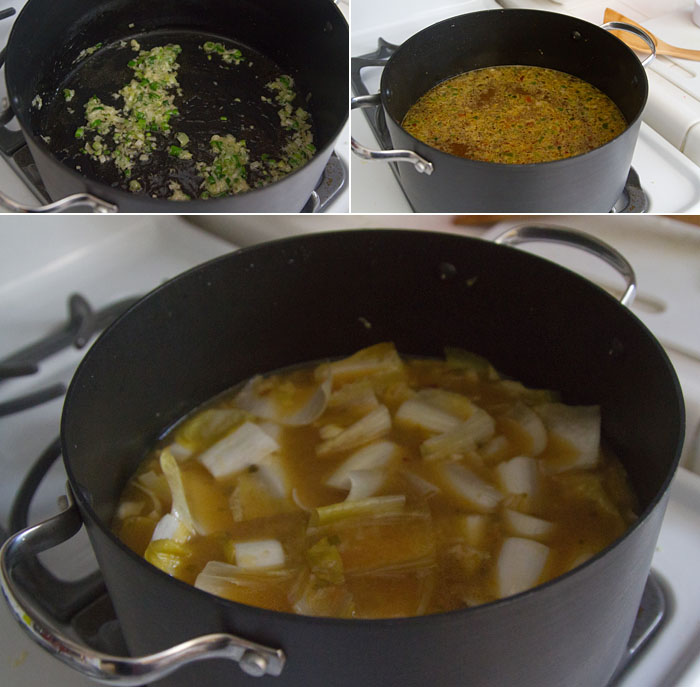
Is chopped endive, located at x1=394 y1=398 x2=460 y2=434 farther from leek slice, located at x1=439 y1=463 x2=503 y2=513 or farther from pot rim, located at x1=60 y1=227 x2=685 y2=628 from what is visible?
pot rim, located at x1=60 y1=227 x2=685 y2=628

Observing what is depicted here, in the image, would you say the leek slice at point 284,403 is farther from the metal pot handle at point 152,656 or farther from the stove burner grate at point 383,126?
the metal pot handle at point 152,656

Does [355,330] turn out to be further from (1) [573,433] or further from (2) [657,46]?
(2) [657,46]

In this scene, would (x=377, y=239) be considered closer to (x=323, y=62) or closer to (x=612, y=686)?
(x=323, y=62)

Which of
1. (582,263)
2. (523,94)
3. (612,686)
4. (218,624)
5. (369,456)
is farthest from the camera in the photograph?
(582,263)

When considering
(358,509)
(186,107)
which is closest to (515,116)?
(186,107)

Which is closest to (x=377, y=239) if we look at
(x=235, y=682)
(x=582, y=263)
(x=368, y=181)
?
(x=368, y=181)
